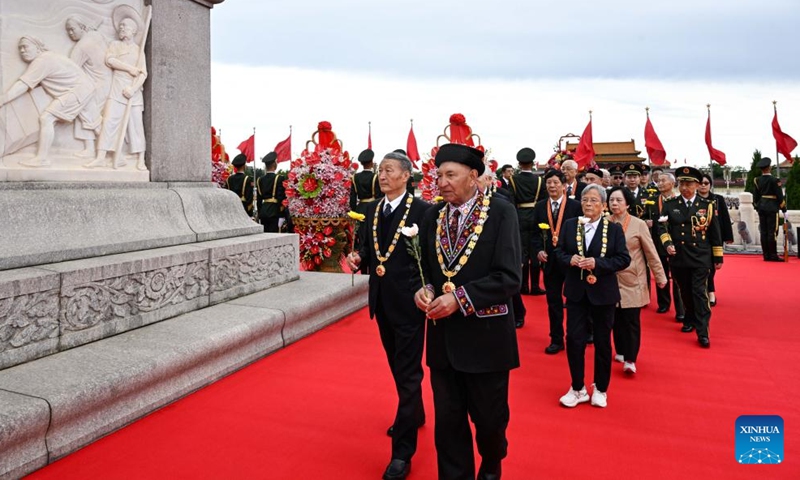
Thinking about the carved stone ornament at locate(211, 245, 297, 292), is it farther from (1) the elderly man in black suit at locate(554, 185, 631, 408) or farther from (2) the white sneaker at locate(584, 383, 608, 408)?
(2) the white sneaker at locate(584, 383, 608, 408)

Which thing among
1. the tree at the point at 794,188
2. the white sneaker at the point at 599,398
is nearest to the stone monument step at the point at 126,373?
the white sneaker at the point at 599,398

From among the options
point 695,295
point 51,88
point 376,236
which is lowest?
point 695,295

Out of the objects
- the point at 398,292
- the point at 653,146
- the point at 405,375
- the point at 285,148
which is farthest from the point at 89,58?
the point at 653,146

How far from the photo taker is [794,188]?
16953mm

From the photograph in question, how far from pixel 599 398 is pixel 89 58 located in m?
4.73

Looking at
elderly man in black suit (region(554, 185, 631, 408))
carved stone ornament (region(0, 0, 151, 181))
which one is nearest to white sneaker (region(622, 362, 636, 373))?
elderly man in black suit (region(554, 185, 631, 408))

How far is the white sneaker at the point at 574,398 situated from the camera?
11.8 feet

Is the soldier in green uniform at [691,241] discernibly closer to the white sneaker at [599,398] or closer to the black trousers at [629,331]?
the black trousers at [629,331]

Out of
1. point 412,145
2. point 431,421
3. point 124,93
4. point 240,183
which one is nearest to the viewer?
point 431,421

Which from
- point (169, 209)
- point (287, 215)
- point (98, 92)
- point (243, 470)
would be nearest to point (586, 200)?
point (243, 470)

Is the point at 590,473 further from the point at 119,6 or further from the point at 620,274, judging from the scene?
the point at 119,6

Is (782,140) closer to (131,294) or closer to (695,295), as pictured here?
(695,295)

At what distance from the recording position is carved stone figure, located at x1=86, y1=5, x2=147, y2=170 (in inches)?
179

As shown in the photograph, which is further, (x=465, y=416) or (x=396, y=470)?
(x=396, y=470)
